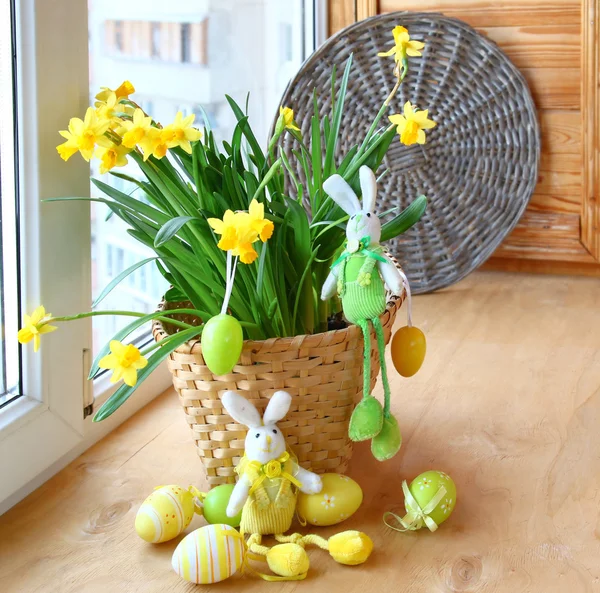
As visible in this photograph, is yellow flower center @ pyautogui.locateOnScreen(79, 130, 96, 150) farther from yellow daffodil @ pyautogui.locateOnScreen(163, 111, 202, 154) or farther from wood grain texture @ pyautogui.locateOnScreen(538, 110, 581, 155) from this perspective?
wood grain texture @ pyautogui.locateOnScreen(538, 110, 581, 155)

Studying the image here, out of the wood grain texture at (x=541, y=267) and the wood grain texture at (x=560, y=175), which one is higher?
the wood grain texture at (x=560, y=175)

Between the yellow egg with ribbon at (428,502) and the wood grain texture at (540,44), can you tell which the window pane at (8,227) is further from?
the wood grain texture at (540,44)

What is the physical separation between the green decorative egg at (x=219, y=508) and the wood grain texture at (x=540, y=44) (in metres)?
1.28

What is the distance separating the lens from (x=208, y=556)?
2.57 feet

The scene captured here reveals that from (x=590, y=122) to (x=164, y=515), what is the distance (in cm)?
135

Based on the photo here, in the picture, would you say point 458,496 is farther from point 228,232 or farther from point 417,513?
point 228,232

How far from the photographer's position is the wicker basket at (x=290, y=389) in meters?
0.87

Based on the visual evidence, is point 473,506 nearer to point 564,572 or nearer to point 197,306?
point 564,572

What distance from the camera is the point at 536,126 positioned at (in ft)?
5.71

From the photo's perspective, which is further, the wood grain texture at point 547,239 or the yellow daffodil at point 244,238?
the wood grain texture at point 547,239

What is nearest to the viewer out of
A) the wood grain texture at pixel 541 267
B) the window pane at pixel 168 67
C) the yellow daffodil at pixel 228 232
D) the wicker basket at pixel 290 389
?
the yellow daffodil at pixel 228 232

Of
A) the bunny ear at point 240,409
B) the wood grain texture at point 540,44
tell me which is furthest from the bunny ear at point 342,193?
the wood grain texture at point 540,44

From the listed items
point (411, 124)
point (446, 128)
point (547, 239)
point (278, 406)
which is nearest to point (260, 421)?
point (278, 406)

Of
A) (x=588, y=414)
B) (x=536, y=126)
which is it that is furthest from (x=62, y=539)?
(x=536, y=126)
